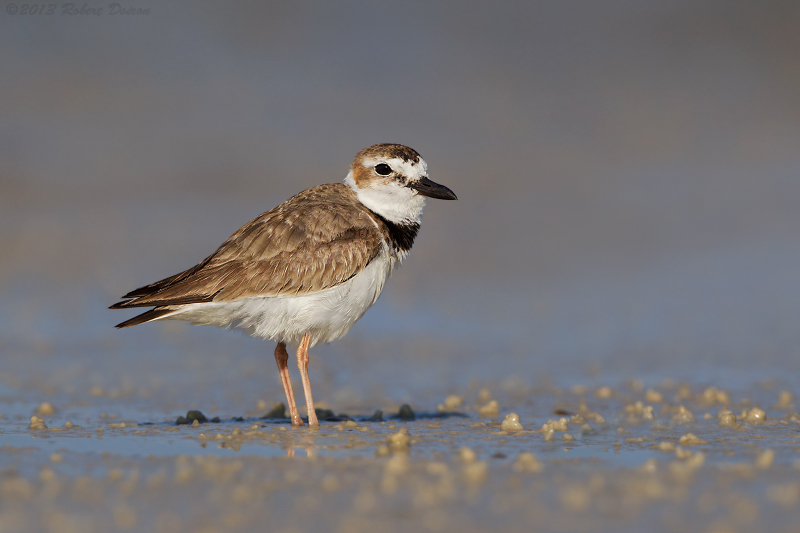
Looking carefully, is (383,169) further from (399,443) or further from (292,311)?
(399,443)

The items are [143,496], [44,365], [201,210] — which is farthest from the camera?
[201,210]

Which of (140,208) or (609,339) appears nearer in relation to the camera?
(609,339)

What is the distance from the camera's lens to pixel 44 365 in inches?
313

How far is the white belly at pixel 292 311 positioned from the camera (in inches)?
242

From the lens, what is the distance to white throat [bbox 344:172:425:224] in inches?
272

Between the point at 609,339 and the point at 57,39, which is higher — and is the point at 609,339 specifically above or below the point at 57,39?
below

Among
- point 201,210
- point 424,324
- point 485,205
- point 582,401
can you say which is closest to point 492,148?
point 485,205

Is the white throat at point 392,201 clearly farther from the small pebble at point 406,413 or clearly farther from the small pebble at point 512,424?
the small pebble at point 512,424

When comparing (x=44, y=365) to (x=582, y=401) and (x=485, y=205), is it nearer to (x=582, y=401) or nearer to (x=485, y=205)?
(x=582, y=401)

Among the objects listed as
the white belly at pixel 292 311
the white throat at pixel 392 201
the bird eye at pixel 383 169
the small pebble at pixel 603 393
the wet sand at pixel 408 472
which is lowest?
the wet sand at pixel 408 472

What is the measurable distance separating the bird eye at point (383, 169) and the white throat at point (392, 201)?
0.09 metres

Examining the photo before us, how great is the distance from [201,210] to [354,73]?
5974mm

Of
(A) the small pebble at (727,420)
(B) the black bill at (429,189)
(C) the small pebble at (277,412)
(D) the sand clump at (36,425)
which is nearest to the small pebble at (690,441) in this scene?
(A) the small pebble at (727,420)

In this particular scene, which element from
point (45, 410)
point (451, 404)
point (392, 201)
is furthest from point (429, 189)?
point (45, 410)
